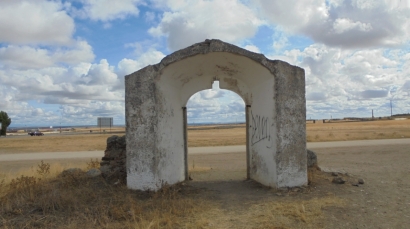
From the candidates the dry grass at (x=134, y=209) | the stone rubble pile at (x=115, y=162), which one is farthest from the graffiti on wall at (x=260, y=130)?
the stone rubble pile at (x=115, y=162)

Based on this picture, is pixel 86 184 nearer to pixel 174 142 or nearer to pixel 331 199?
pixel 174 142

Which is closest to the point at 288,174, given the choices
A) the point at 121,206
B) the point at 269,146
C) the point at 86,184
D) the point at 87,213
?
the point at 269,146

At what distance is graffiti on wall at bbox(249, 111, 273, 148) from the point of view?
7.79 metres

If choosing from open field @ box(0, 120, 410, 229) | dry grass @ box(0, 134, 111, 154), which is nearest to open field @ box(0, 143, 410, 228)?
open field @ box(0, 120, 410, 229)

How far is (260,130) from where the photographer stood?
8328 mm

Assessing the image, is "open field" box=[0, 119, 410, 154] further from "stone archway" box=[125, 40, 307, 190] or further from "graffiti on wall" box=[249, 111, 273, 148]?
"stone archway" box=[125, 40, 307, 190]

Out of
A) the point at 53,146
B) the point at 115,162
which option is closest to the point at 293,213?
the point at 115,162

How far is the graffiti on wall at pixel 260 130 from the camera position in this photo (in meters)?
7.79

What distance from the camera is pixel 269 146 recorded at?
777 centimetres

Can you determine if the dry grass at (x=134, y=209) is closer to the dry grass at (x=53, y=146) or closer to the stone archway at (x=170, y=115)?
the stone archway at (x=170, y=115)

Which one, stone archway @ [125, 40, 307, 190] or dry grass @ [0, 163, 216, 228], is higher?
stone archway @ [125, 40, 307, 190]

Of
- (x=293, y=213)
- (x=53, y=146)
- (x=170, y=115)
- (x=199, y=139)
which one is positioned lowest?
(x=53, y=146)

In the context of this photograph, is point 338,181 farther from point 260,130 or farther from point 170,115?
point 170,115

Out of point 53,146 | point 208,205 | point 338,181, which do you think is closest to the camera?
point 208,205
